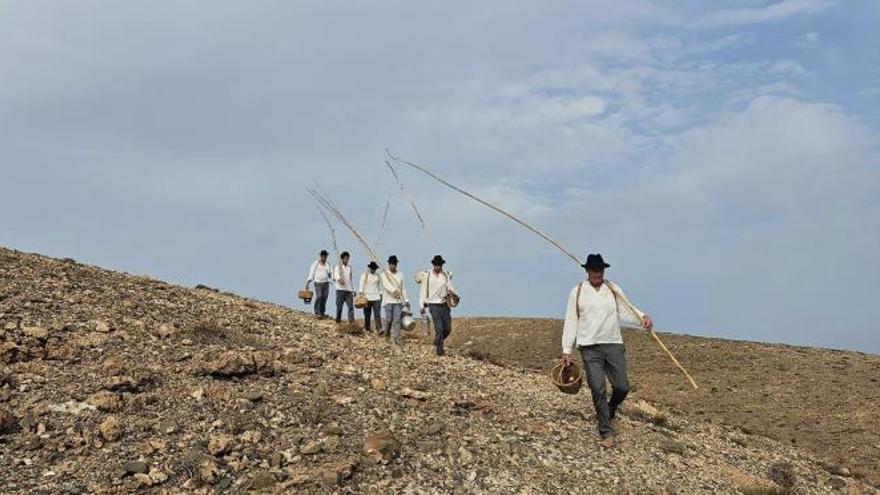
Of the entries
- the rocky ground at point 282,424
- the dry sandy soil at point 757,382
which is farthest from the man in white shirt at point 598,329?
the dry sandy soil at point 757,382

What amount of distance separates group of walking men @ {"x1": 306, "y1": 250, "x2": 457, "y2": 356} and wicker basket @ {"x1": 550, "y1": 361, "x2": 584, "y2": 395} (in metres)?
3.98

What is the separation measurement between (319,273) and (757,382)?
11.9 meters

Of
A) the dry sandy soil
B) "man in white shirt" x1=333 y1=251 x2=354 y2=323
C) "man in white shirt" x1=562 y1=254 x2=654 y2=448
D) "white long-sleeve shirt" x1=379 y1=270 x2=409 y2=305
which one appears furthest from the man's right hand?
"man in white shirt" x1=333 y1=251 x2=354 y2=323

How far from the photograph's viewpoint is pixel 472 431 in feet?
30.9

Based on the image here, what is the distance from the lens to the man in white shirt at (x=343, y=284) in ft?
58.3

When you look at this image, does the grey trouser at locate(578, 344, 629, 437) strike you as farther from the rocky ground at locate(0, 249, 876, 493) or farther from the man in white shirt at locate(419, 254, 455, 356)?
the man in white shirt at locate(419, 254, 455, 356)

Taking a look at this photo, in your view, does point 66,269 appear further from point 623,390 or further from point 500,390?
point 623,390

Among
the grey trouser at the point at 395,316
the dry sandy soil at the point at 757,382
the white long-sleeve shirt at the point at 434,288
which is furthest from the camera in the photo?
the grey trouser at the point at 395,316

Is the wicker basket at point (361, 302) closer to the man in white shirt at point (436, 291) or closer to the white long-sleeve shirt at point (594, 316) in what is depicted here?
the man in white shirt at point (436, 291)

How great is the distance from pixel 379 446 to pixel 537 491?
1.70 meters

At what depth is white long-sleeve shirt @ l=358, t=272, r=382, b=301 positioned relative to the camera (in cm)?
1728

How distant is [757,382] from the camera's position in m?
21.2

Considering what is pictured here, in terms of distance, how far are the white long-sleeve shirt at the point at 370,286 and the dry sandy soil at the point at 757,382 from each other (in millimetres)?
2384

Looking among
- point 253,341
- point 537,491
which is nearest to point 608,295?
point 537,491
